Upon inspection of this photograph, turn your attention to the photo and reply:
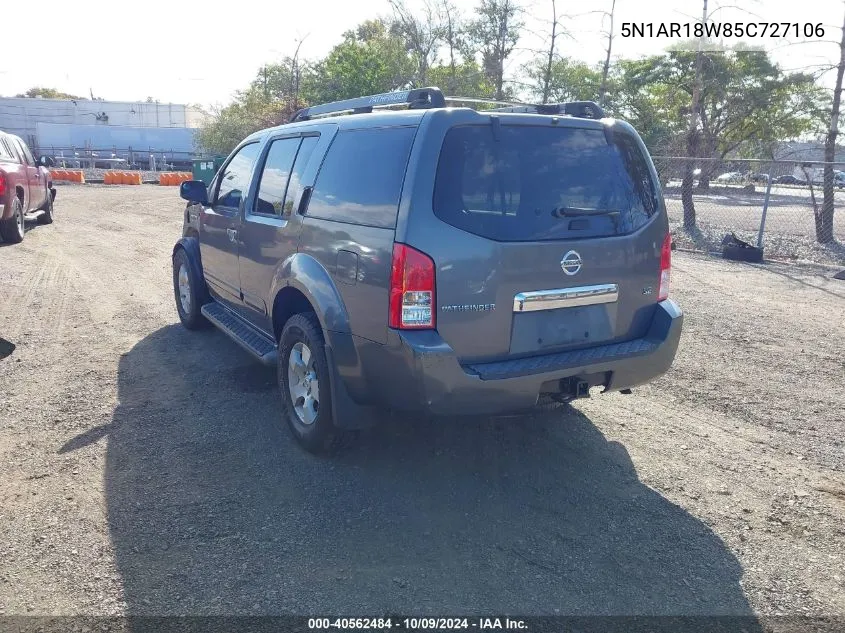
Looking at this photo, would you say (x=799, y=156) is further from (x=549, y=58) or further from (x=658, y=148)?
(x=549, y=58)

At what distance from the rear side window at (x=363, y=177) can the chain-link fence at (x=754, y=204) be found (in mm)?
10324

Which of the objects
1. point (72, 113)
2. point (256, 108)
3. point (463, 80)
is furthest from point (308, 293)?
point (72, 113)

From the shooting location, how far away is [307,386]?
170 inches

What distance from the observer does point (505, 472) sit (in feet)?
13.4

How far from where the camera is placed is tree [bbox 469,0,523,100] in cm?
2355

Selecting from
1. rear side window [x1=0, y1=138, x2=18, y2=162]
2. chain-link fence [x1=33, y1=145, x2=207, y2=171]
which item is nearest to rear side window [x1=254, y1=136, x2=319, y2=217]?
rear side window [x1=0, y1=138, x2=18, y2=162]

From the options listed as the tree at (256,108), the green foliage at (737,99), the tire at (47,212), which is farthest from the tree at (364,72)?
the tire at (47,212)

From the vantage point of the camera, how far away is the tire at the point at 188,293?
661 cm

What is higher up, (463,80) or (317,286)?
(463,80)

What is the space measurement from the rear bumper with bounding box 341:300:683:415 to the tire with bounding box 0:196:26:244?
1090 centimetres

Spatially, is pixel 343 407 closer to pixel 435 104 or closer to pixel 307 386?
pixel 307 386

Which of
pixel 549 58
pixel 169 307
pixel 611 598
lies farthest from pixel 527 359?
pixel 549 58

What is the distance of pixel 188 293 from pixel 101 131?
43459 millimetres

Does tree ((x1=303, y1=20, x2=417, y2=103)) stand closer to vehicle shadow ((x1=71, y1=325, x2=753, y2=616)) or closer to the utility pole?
the utility pole
